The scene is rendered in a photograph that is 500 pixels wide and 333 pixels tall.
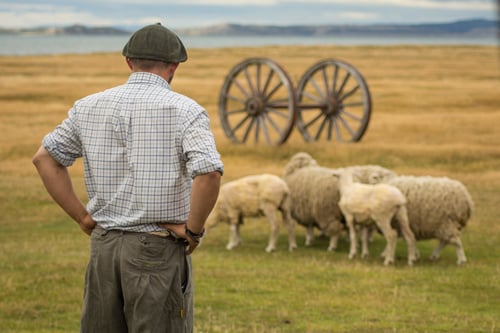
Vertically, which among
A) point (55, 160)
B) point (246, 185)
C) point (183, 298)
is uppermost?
point (55, 160)

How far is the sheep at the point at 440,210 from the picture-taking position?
11.5 meters

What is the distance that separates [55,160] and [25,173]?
17.1 metres

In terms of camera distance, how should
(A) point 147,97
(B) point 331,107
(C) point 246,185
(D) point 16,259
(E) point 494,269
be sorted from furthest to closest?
(B) point 331,107, (C) point 246,185, (D) point 16,259, (E) point 494,269, (A) point 147,97

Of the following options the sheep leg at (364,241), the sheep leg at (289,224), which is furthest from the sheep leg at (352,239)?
the sheep leg at (289,224)

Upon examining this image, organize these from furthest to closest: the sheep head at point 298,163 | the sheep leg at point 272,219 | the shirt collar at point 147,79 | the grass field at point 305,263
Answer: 1. the sheep head at point 298,163
2. the sheep leg at point 272,219
3. the grass field at point 305,263
4. the shirt collar at point 147,79

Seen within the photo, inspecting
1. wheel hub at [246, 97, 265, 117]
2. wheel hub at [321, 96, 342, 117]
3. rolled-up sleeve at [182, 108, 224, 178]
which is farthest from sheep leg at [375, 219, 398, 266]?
wheel hub at [321, 96, 342, 117]

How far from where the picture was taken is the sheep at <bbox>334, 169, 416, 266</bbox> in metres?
11.3

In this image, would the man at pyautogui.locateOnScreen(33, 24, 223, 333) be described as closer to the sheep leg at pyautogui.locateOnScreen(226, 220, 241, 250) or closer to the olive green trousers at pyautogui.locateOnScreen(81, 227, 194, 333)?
the olive green trousers at pyautogui.locateOnScreen(81, 227, 194, 333)

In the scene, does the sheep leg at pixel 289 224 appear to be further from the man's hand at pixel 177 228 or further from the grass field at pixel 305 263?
the man's hand at pixel 177 228

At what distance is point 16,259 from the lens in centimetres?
1167

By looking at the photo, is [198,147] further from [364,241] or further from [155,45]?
[364,241]

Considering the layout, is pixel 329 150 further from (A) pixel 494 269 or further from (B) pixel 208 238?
(A) pixel 494 269

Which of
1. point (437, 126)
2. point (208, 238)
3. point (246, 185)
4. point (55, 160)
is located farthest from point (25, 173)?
point (55, 160)

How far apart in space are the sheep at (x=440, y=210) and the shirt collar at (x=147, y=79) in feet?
25.4
